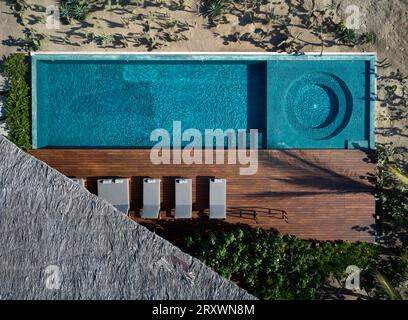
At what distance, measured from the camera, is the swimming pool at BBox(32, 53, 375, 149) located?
1411cm

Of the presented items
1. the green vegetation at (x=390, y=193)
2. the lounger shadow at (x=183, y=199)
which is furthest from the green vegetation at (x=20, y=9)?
the green vegetation at (x=390, y=193)

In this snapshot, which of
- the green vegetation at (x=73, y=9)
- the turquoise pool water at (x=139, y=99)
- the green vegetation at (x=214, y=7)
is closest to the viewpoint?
the green vegetation at (x=73, y=9)

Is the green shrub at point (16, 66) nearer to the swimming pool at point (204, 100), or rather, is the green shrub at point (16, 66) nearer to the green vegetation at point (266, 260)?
the swimming pool at point (204, 100)

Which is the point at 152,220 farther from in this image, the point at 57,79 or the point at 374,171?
the point at 374,171

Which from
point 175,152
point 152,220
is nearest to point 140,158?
point 175,152

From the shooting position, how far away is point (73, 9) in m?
13.7

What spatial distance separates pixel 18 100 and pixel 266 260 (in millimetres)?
9560

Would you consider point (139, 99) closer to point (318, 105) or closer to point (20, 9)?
point (20, 9)

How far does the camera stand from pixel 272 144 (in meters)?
14.2

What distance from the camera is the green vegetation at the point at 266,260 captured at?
12.9 metres

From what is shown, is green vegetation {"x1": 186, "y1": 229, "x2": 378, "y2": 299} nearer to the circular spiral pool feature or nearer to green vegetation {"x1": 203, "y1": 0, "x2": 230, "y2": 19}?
the circular spiral pool feature

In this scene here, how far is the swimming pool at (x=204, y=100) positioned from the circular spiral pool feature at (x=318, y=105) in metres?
0.03

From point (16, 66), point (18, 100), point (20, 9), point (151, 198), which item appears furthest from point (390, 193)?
point (20, 9)
